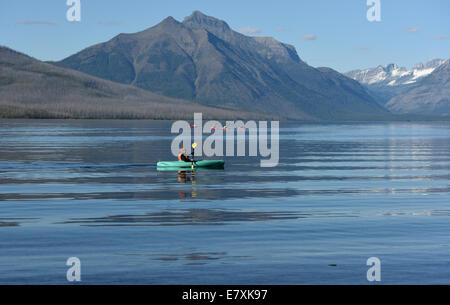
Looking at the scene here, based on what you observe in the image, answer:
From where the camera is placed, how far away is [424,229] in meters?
34.1

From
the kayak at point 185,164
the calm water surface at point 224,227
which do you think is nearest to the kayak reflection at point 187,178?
the calm water surface at point 224,227

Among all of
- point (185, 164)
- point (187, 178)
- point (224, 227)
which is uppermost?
point (185, 164)

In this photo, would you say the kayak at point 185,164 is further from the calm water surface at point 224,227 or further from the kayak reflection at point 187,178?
the calm water surface at point 224,227

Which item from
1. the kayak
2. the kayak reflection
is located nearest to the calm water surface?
the kayak reflection

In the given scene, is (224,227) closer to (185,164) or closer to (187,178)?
(187,178)

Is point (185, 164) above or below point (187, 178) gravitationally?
above

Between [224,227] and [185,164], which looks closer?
[224,227]

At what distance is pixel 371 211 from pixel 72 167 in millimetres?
40496

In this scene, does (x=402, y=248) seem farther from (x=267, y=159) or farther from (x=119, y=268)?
(x=267, y=159)

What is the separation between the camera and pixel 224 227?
3450 cm

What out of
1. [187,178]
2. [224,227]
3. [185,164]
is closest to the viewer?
[224,227]

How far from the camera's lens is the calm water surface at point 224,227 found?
82.8 ft

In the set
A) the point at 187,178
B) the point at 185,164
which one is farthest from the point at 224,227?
the point at 185,164
